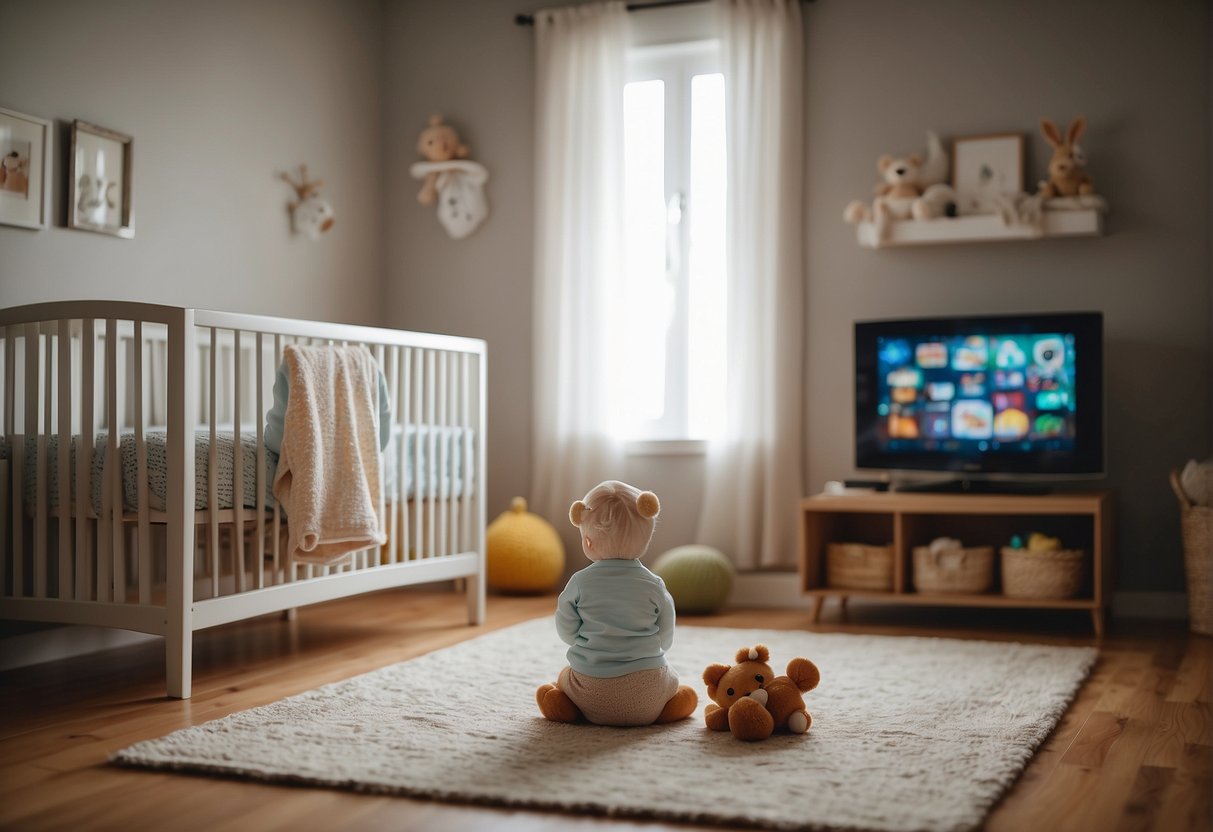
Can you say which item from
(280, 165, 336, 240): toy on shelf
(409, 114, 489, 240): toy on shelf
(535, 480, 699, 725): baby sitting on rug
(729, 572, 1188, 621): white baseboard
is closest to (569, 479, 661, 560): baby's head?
(535, 480, 699, 725): baby sitting on rug

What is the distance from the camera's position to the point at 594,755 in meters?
1.93

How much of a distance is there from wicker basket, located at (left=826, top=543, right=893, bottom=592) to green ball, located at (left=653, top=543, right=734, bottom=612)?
0.33 meters

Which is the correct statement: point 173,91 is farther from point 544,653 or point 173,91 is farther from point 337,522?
point 544,653

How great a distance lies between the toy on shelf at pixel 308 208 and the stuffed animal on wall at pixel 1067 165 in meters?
2.28

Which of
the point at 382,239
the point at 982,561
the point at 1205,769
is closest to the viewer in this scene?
the point at 1205,769

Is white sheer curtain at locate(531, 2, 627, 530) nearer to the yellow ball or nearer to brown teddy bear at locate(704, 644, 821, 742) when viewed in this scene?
the yellow ball

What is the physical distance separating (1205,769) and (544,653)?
1.49 metres

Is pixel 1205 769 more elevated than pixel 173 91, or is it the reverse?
pixel 173 91

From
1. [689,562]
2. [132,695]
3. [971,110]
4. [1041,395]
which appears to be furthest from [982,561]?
[132,695]

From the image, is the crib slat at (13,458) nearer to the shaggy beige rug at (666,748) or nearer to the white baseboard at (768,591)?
the shaggy beige rug at (666,748)

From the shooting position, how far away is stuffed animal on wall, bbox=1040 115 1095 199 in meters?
3.53

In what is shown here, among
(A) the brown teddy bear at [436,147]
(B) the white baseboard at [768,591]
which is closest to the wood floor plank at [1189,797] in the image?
(B) the white baseboard at [768,591]

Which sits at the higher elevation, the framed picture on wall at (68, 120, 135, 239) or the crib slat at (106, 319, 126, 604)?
the framed picture on wall at (68, 120, 135, 239)

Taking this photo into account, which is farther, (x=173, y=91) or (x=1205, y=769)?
(x=173, y=91)
